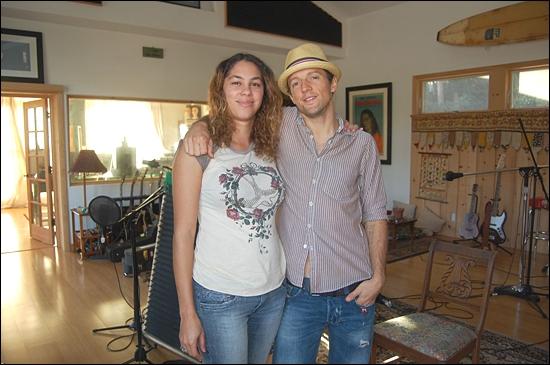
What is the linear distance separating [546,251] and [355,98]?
214 cm

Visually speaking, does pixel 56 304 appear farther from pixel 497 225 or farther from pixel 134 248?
pixel 497 225

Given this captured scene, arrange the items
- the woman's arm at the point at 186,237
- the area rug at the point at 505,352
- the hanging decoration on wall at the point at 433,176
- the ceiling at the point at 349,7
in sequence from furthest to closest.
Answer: the hanging decoration on wall at the point at 433,176 → the ceiling at the point at 349,7 → the area rug at the point at 505,352 → the woman's arm at the point at 186,237

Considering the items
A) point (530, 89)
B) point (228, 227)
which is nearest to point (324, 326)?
point (228, 227)

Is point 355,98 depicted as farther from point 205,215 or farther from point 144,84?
point 205,215

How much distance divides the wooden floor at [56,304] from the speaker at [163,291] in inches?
1.9

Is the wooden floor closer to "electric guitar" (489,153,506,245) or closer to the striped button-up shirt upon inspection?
the striped button-up shirt

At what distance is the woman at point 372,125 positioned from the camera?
404 cm

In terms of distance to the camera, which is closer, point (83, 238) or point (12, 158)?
point (12, 158)

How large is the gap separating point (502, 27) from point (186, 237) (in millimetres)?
2145

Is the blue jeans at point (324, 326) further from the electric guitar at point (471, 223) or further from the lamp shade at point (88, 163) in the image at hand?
the electric guitar at point (471, 223)

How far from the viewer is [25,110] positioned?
63 centimetres

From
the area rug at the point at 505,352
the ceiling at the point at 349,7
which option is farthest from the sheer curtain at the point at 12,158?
the ceiling at the point at 349,7

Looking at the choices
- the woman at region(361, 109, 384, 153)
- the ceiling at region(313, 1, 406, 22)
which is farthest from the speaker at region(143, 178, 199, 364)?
the woman at region(361, 109, 384, 153)

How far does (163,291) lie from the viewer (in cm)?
119
